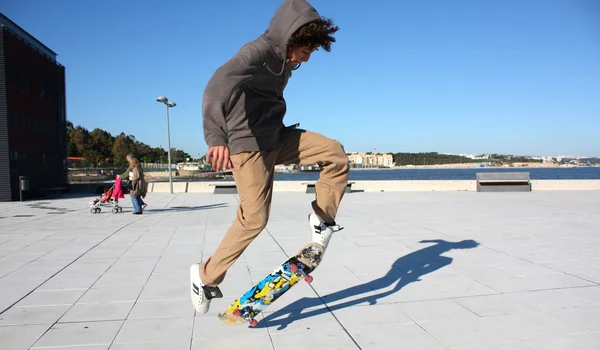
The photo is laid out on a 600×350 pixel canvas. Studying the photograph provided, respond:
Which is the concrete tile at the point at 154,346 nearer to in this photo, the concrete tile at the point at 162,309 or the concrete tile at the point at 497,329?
the concrete tile at the point at 162,309

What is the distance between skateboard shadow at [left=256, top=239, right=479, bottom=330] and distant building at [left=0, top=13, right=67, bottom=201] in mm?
15922

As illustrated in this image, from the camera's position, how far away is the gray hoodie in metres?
2.28

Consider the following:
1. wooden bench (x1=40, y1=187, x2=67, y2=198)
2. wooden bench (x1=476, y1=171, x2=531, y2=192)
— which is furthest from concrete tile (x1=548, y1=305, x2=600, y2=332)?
wooden bench (x1=40, y1=187, x2=67, y2=198)

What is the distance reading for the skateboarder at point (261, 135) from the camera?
7.55ft

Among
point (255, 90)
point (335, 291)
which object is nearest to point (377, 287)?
point (335, 291)

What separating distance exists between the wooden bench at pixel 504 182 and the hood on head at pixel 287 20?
58.4 ft

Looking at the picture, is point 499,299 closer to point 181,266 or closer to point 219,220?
point 181,266

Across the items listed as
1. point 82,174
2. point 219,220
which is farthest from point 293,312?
point 82,174

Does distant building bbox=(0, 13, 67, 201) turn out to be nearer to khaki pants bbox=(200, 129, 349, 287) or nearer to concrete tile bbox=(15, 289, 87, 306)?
concrete tile bbox=(15, 289, 87, 306)

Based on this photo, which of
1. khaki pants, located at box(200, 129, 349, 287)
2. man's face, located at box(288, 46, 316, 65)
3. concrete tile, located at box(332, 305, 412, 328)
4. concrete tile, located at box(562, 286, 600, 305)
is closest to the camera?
man's face, located at box(288, 46, 316, 65)

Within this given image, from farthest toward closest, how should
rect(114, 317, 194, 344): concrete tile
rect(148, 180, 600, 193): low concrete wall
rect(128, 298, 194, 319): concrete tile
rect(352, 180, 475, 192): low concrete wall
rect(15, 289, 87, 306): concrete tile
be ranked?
rect(352, 180, 475, 192): low concrete wall
rect(148, 180, 600, 193): low concrete wall
rect(15, 289, 87, 306): concrete tile
rect(128, 298, 194, 319): concrete tile
rect(114, 317, 194, 344): concrete tile

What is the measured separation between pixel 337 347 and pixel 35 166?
61.9 feet

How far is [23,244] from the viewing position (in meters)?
6.49

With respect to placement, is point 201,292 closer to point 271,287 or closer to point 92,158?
point 271,287
